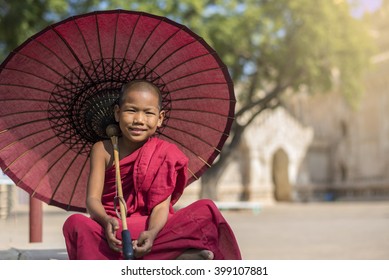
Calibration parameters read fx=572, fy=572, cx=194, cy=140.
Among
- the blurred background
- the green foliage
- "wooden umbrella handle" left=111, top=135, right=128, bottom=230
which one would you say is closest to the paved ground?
the blurred background

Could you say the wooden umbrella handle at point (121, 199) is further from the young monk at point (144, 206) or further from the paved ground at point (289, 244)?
the paved ground at point (289, 244)

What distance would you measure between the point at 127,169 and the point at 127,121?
0.88 feet

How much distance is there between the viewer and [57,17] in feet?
44.1

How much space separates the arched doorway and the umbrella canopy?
24702 mm

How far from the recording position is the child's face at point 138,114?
3064 mm

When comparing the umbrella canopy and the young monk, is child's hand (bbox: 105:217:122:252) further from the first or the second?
the umbrella canopy

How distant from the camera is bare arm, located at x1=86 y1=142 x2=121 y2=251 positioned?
2.85 m

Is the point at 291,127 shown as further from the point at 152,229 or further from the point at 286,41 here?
the point at 152,229

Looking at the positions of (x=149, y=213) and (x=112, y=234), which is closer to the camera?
(x=112, y=234)

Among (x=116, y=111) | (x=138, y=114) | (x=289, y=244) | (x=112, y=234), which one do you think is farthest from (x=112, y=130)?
(x=289, y=244)

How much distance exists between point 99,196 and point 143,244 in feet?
1.46

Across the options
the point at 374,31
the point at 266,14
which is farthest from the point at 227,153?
the point at 374,31

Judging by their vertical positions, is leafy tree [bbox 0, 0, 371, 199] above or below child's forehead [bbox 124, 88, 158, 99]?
above

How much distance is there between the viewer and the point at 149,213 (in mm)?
3082
